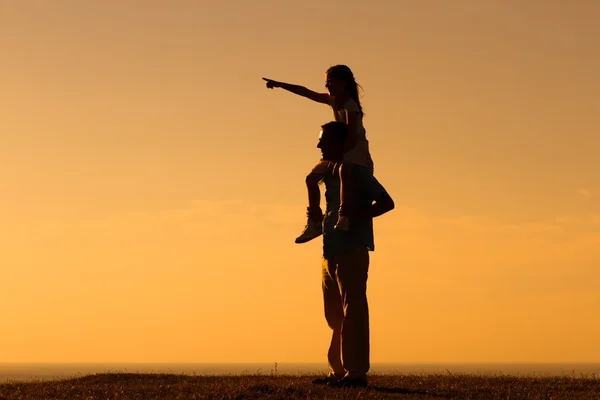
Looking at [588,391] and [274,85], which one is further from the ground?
[274,85]

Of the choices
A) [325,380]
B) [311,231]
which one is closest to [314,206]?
[311,231]

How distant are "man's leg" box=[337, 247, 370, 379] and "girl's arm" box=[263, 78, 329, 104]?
280 cm

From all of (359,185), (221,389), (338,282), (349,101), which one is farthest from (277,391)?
(349,101)

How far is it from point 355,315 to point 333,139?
3.04 m

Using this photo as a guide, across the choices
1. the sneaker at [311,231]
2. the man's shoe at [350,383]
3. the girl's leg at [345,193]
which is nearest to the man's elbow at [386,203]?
the girl's leg at [345,193]

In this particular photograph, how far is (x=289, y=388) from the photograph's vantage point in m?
15.2

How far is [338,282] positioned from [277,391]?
2.20 m

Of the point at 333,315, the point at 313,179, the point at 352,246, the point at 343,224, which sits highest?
the point at 313,179

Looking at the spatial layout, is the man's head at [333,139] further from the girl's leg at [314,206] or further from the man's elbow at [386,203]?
the man's elbow at [386,203]

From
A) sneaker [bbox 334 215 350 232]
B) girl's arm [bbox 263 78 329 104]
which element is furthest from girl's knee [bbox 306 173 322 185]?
girl's arm [bbox 263 78 329 104]

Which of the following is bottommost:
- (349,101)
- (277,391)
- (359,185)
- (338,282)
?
(277,391)

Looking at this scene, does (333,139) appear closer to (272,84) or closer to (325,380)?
(272,84)

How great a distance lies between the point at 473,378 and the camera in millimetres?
18875

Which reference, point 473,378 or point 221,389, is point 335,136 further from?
point 473,378
